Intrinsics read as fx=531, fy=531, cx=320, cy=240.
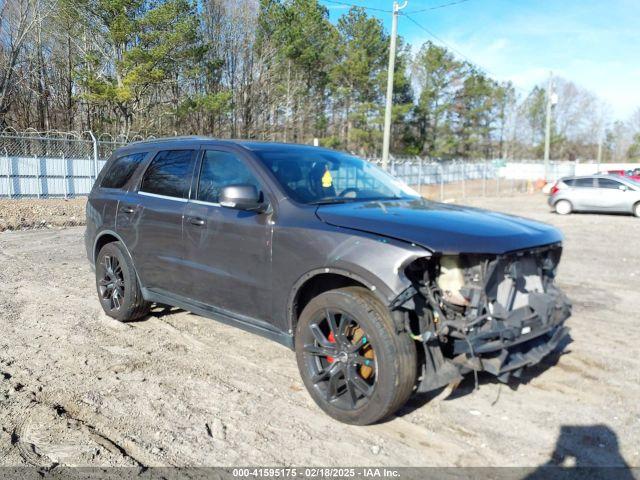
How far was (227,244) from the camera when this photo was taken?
13.7ft

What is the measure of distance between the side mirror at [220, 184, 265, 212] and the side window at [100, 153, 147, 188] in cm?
199

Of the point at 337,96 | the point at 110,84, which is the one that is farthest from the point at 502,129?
the point at 110,84

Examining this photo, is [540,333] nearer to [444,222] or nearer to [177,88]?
[444,222]

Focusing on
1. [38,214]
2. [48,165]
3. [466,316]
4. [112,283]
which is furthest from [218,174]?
[48,165]

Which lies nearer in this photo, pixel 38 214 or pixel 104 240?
pixel 104 240

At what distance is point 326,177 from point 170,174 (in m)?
1.55

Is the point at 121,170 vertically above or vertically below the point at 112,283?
above

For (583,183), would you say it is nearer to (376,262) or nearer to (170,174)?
(170,174)

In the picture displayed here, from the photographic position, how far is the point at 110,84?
86.3 ft

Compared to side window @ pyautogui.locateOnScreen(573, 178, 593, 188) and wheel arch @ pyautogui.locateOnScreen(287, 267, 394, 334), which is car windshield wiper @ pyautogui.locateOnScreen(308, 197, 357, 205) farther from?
side window @ pyautogui.locateOnScreen(573, 178, 593, 188)

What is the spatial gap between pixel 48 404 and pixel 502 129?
77.2 metres

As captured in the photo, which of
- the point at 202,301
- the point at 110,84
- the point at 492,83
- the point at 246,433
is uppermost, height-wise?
the point at 492,83

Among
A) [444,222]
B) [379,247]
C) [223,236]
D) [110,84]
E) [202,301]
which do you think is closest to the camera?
[379,247]

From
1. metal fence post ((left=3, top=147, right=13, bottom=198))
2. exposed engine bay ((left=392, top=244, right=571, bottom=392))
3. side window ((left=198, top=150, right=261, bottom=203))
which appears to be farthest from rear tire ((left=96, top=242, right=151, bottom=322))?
metal fence post ((left=3, top=147, right=13, bottom=198))
